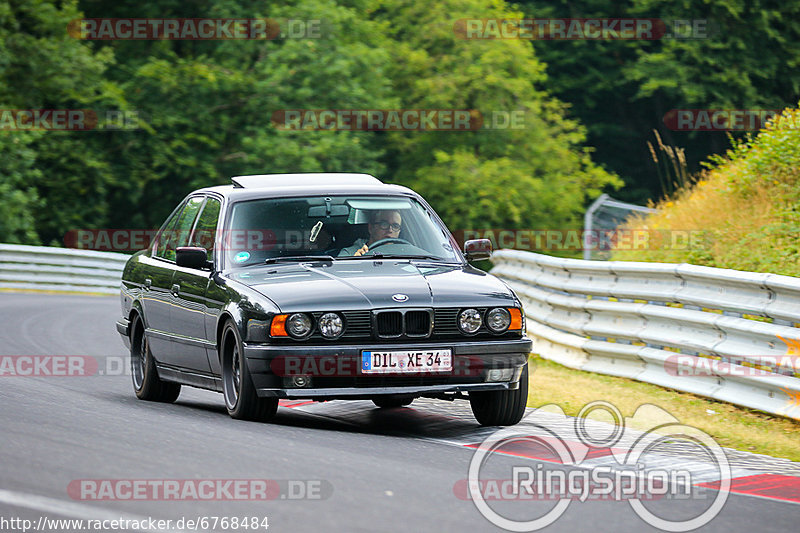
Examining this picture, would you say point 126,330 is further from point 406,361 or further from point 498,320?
point 498,320

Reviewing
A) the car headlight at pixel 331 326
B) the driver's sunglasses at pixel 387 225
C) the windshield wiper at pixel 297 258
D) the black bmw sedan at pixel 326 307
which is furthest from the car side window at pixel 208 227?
the car headlight at pixel 331 326

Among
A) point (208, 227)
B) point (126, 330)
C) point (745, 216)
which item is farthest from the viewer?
point (745, 216)

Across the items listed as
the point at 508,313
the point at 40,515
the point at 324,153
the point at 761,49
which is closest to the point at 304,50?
the point at 324,153

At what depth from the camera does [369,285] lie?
8.85 m

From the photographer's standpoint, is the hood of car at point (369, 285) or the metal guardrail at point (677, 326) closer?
the hood of car at point (369, 285)

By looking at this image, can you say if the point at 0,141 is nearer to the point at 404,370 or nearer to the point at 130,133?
the point at 130,133

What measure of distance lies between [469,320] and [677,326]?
12.1ft

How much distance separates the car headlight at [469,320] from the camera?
28.9 ft

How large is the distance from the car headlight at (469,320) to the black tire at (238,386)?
4.27ft

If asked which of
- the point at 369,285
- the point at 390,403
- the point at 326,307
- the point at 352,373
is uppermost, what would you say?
the point at 369,285

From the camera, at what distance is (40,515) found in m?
5.76

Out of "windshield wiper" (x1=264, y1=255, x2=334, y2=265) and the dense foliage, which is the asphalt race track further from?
the dense foliage

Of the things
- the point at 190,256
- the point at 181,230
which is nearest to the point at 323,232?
the point at 190,256

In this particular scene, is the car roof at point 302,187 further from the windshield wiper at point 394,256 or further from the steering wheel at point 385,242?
the windshield wiper at point 394,256
